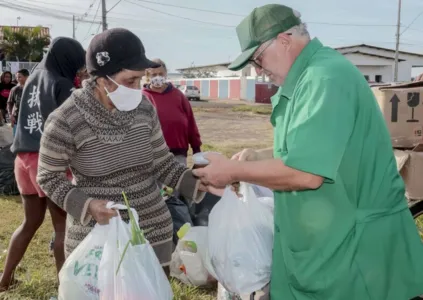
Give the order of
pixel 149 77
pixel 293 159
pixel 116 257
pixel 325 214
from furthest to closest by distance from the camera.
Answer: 1. pixel 149 77
2. pixel 116 257
3. pixel 325 214
4. pixel 293 159

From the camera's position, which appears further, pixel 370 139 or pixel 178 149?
pixel 178 149

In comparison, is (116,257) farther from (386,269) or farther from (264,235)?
(386,269)

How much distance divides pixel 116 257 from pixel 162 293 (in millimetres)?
228

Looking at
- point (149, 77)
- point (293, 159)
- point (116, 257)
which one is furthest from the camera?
point (149, 77)

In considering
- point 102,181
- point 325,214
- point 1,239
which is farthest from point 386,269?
point 1,239

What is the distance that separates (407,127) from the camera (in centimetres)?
318

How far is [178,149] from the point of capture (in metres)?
4.72

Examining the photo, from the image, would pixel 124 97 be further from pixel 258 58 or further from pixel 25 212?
pixel 25 212

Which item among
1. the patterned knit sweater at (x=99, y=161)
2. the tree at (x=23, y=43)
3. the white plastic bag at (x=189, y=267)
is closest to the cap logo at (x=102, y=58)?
the patterned knit sweater at (x=99, y=161)

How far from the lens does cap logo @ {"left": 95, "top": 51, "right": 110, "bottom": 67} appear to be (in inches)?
81.7

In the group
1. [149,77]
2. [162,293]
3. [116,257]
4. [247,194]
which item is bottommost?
[162,293]

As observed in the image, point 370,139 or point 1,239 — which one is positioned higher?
point 370,139

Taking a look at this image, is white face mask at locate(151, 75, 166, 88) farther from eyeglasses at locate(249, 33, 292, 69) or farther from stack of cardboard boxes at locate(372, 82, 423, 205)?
eyeglasses at locate(249, 33, 292, 69)

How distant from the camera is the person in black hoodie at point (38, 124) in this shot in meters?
3.32
